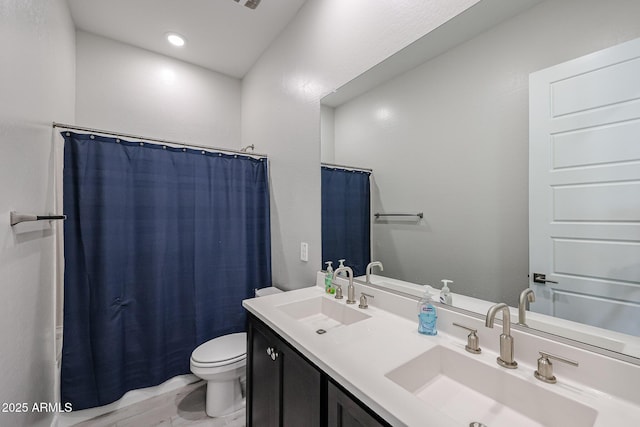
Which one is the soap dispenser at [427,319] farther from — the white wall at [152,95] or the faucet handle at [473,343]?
the white wall at [152,95]

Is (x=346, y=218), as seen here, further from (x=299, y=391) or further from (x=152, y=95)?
(x=152, y=95)

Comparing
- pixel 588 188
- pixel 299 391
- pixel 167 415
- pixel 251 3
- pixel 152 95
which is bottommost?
pixel 167 415

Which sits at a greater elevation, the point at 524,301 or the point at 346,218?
the point at 346,218

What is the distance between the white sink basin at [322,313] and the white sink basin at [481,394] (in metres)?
0.43

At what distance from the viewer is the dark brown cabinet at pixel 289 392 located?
761 mm

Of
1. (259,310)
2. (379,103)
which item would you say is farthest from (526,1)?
(259,310)

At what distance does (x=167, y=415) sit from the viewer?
1.71m

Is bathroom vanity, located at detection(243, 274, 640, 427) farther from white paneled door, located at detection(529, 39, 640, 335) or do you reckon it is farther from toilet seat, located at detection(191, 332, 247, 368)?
toilet seat, located at detection(191, 332, 247, 368)

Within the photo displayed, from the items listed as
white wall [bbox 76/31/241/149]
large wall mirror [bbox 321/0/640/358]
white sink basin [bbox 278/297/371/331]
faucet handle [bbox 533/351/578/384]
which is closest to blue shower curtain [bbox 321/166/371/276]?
large wall mirror [bbox 321/0/640/358]

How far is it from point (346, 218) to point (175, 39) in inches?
82.7

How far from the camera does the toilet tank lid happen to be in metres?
1.68

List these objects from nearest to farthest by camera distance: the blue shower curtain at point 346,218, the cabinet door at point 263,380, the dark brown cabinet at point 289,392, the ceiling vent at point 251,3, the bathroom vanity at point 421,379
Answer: the bathroom vanity at point 421,379 → the dark brown cabinet at point 289,392 → the cabinet door at point 263,380 → the blue shower curtain at point 346,218 → the ceiling vent at point 251,3

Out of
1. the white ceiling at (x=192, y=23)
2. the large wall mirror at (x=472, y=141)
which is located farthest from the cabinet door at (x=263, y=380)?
the white ceiling at (x=192, y=23)

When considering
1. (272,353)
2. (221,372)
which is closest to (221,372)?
(221,372)
